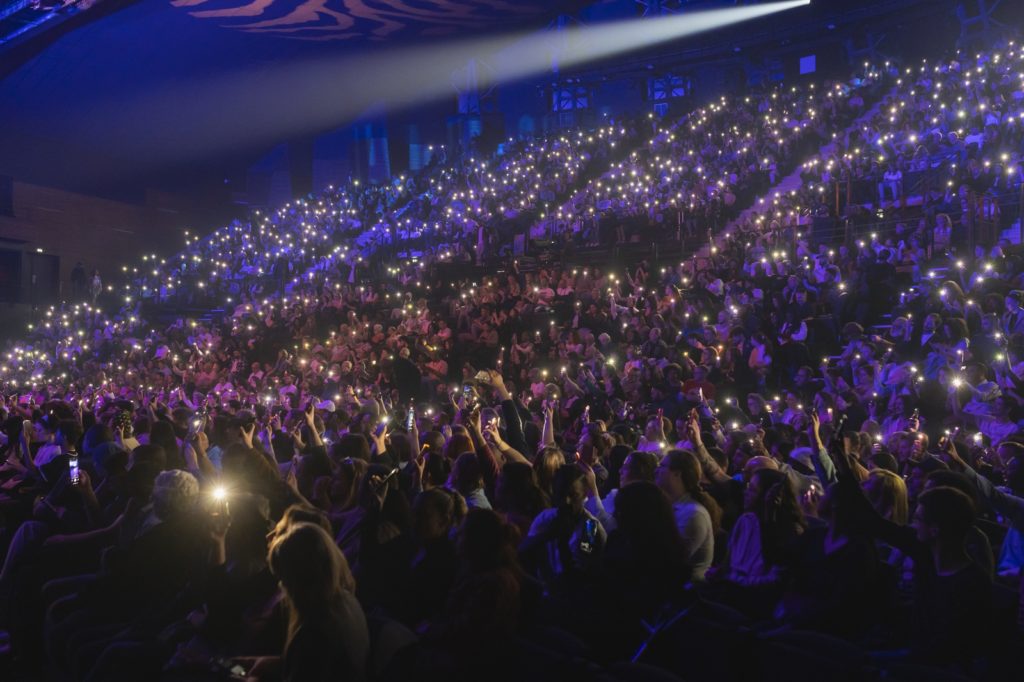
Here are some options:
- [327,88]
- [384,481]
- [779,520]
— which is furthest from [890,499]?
[327,88]

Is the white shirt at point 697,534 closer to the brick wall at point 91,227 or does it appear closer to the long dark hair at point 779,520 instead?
the long dark hair at point 779,520

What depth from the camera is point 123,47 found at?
1043 inches

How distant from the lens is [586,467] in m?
4.72

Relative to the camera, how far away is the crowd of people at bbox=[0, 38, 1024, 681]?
3.19m

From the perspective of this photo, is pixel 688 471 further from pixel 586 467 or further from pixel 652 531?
pixel 652 531

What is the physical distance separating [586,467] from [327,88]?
1347 inches

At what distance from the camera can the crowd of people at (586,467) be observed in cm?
319

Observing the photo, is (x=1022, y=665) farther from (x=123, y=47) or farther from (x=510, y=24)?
(x=510, y=24)

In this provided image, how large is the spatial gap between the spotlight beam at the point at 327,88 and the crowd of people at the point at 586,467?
1410 cm

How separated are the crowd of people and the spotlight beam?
14.1 metres

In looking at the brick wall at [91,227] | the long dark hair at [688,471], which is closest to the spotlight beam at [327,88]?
the brick wall at [91,227]

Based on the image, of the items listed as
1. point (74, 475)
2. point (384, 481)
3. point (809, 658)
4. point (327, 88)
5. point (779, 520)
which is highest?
point (327, 88)

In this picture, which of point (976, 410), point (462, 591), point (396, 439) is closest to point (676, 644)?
point (462, 591)

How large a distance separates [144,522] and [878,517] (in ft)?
13.2
